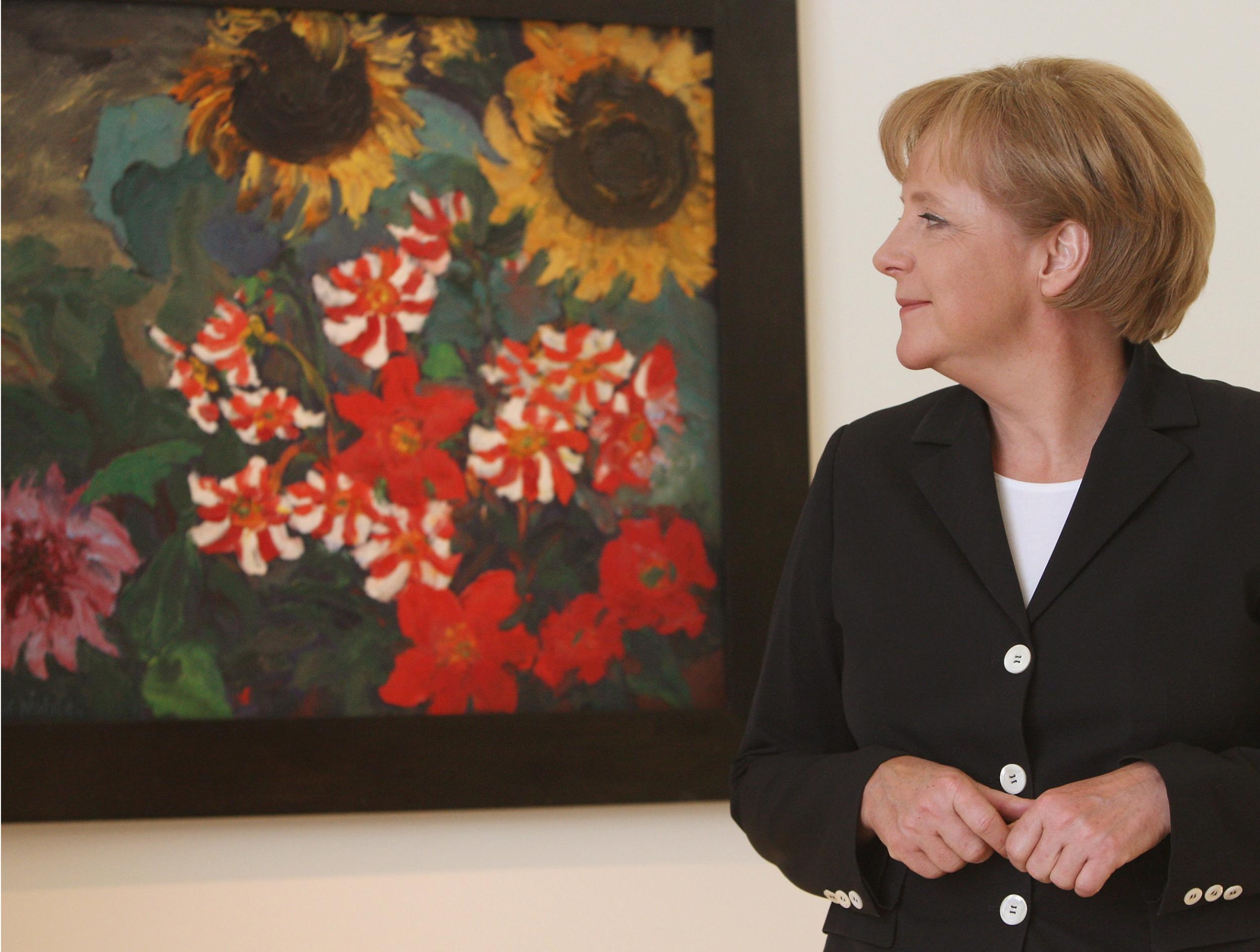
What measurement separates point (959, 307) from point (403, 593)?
932 millimetres

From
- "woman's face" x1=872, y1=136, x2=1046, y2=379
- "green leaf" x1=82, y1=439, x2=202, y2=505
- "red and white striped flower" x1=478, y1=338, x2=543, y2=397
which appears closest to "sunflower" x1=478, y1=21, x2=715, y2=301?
"red and white striped flower" x1=478, y1=338, x2=543, y2=397

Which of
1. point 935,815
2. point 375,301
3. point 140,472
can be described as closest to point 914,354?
point 935,815

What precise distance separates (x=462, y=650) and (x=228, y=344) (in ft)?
1.83

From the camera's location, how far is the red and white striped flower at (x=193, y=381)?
164cm

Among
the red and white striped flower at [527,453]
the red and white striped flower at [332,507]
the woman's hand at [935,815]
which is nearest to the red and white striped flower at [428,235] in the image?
the red and white striped flower at [527,453]

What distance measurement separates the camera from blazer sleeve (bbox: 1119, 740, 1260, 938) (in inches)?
35.6

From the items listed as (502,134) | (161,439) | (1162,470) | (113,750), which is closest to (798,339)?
(502,134)

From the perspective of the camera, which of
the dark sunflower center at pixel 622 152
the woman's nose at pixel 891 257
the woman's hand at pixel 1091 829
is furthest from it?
the dark sunflower center at pixel 622 152

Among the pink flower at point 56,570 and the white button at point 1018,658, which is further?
the pink flower at point 56,570

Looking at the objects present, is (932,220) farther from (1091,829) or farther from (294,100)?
(294,100)

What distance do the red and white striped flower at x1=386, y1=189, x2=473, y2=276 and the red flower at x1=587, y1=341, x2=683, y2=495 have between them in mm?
327

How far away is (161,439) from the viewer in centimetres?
164

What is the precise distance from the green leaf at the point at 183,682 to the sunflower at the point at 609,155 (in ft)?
2.41

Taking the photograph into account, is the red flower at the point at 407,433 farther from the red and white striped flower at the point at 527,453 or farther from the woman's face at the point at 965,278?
the woman's face at the point at 965,278
